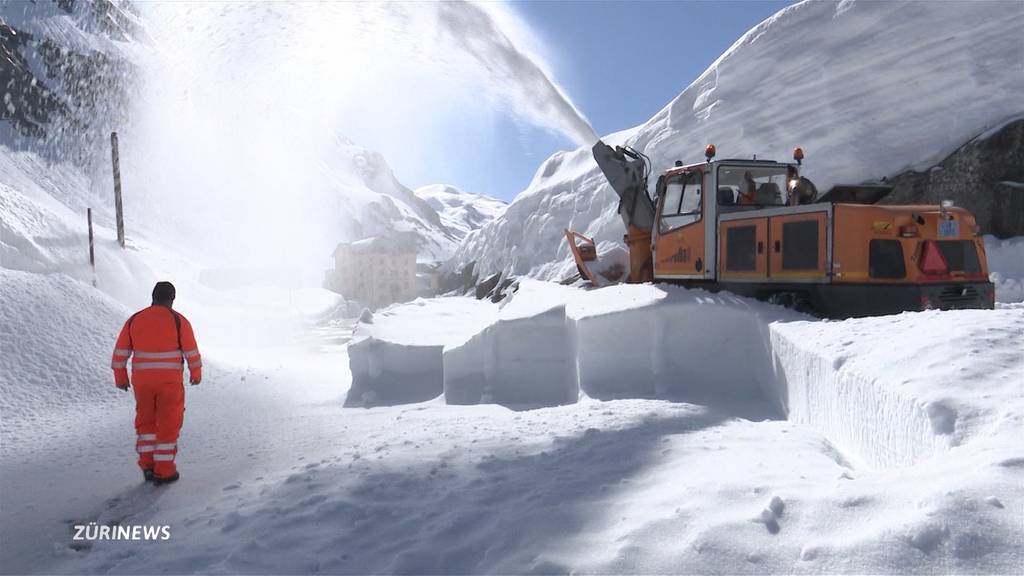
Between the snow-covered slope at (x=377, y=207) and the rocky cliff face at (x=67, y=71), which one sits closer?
the rocky cliff face at (x=67, y=71)

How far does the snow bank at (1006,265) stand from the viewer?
11875mm

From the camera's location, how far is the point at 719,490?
9.18ft

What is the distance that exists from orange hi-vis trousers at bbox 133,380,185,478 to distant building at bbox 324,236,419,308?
53871 mm

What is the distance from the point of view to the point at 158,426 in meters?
4.35

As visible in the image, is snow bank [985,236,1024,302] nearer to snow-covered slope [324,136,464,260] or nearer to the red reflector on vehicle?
the red reflector on vehicle

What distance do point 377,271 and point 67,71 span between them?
158 feet

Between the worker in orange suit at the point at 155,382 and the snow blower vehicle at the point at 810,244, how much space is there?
5.11 metres

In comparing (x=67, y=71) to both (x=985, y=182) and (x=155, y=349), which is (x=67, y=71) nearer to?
(x=155, y=349)

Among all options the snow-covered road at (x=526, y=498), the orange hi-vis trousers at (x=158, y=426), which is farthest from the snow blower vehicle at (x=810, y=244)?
the orange hi-vis trousers at (x=158, y=426)

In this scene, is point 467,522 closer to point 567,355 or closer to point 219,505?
point 219,505

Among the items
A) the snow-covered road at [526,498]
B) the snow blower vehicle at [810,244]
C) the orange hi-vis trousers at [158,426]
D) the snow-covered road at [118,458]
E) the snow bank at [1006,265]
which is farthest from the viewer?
the snow bank at [1006,265]

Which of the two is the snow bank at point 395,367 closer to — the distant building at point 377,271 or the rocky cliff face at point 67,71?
the distant building at point 377,271

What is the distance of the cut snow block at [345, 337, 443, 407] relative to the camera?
27.9ft

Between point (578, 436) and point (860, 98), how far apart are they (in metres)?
16.9
